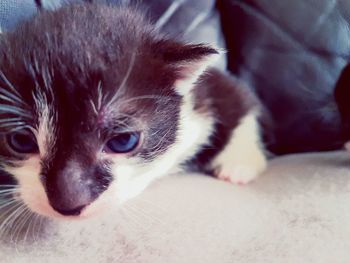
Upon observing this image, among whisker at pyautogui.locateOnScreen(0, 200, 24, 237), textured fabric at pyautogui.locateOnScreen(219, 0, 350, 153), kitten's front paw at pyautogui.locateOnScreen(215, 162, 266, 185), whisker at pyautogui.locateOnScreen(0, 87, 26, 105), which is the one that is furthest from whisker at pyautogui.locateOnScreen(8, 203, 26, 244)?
textured fabric at pyautogui.locateOnScreen(219, 0, 350, 153)

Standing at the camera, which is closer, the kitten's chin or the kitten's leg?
the kitten's chin

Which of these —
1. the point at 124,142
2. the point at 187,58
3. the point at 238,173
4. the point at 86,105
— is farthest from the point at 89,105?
the point at 238,173

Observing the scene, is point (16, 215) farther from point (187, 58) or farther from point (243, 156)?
point (243, 156)

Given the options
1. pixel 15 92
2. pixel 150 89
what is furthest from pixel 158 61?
pixel 15 92

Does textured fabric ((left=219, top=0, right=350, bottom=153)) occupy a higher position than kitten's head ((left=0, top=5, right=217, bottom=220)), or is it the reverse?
kitten's head ((left=0, top=5, right=217, bottom=220))

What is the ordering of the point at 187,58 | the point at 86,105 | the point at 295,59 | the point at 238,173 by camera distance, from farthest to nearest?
the point at 295,59
the point at 238,173
the point at 187,58
the point at 86,105

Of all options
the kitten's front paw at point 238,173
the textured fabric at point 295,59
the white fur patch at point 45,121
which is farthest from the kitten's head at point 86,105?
the textured fabric at point 295,59

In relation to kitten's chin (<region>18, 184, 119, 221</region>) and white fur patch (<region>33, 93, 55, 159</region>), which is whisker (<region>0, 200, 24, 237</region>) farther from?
white fur patch (<region>33, 93, 55, 159</region>)
